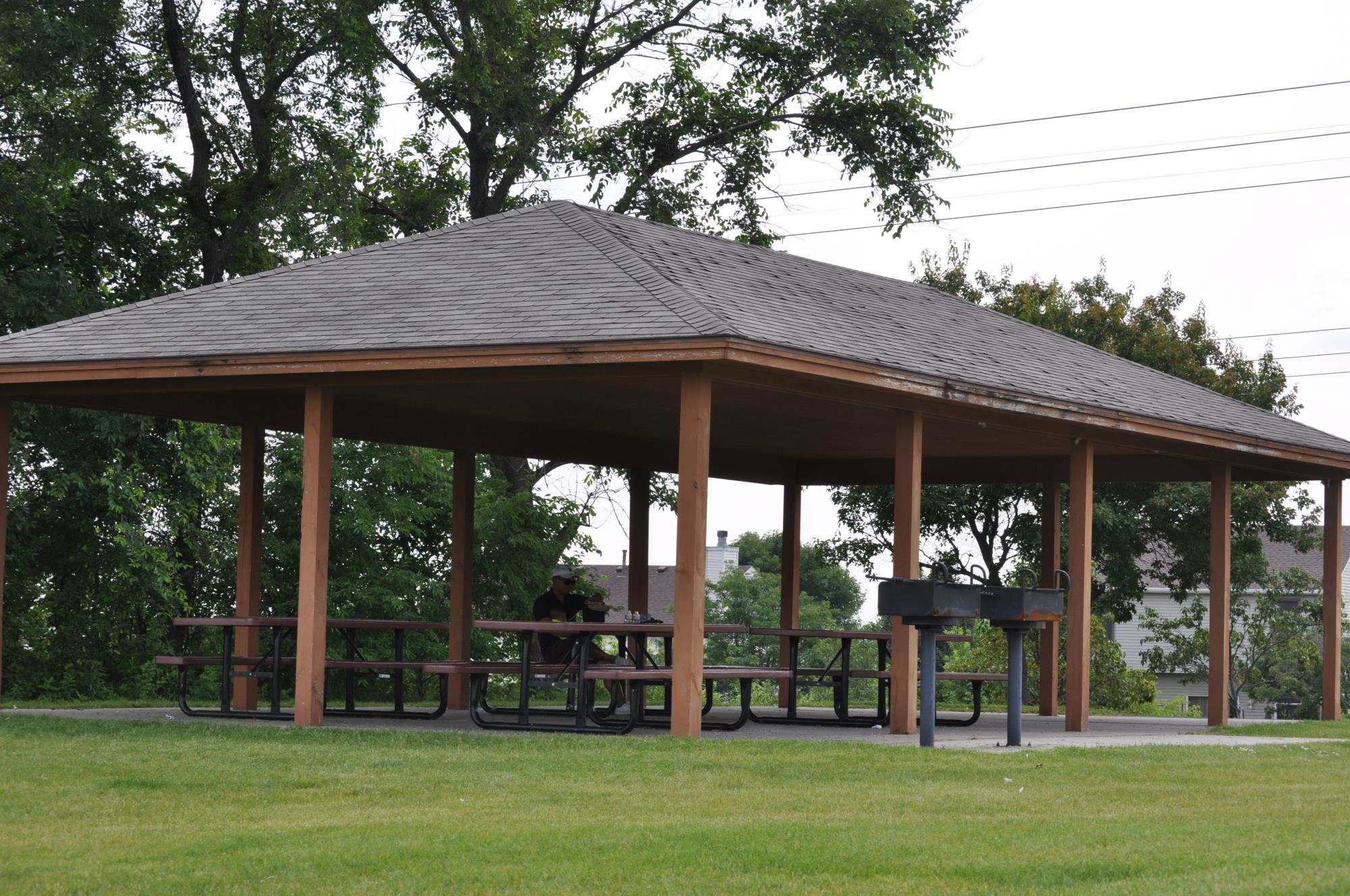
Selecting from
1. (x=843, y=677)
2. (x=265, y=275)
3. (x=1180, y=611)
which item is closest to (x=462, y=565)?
(x=265, y=275)

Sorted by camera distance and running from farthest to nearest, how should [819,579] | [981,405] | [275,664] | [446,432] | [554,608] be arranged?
[819,579] < [446,432] < [554,608] < [275,664] < [981,405]

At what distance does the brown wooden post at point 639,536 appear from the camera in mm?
18906

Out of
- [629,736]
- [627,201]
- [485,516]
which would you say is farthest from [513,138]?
[629,736]

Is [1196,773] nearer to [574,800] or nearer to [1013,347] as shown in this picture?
[574,800]

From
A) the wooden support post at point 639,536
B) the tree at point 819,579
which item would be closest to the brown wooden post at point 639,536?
the wooden support post at point 639,536

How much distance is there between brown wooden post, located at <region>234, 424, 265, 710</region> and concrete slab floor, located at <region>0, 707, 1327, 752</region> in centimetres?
66

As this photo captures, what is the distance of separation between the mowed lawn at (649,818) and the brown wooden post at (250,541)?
13.2 feet

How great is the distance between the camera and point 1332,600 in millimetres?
17906

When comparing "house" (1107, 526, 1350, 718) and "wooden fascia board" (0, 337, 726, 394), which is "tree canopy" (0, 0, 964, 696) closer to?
"wooden fascia board" (0, 337, 726, 394)

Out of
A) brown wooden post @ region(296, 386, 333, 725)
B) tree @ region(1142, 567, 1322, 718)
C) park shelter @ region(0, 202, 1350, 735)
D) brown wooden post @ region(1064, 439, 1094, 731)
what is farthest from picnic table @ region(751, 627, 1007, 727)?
tree @ region(1142, 567, 1322, 718)

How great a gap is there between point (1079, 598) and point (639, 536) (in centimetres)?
564

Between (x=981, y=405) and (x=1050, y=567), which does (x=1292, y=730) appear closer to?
(x=1050, y=567)

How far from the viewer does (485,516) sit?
1014 inches

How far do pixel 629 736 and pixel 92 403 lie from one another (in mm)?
6124
